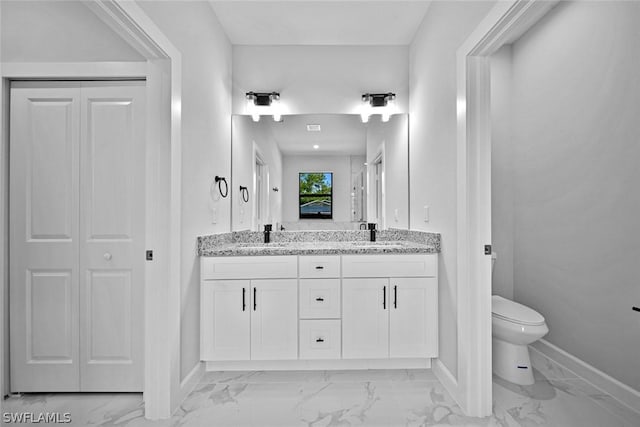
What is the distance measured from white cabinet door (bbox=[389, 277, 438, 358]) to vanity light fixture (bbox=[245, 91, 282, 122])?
5.32 ft

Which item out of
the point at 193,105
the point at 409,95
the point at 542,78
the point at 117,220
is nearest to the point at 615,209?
the point at 542,78

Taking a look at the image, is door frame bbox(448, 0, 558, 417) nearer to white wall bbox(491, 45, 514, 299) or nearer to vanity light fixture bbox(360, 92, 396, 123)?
vanity light fixture bbox(360, 92, 396, 123)

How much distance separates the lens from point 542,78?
2553 mm

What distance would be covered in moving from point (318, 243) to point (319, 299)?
2.19ft

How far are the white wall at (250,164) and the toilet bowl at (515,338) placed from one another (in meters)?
1.79

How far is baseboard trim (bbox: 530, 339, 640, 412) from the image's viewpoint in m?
1.88

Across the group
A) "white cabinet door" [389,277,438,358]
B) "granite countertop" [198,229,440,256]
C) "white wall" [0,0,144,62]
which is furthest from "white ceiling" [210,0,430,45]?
"white cabinet door" [389,277,438,358]

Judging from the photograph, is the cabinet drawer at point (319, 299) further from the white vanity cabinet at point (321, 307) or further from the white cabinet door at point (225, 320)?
the white cabinet door at point (225, 320)

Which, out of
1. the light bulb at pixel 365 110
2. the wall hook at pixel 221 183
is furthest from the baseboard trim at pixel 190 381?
the light bulb at pixel 365 110

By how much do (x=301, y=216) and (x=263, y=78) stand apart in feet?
3.83

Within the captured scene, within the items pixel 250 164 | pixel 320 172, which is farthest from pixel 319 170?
pixel 250 164

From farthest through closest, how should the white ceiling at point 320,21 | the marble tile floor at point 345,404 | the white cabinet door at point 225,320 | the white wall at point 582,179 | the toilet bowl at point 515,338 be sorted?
1. the white ceiling at point 320,21
2. the white cabinet door at point 225,320
3. the toilet bowl at point 515,338
4. the white wall at point 582,179
5. the marble tile floor at point 345,404

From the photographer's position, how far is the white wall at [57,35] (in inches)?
78.4

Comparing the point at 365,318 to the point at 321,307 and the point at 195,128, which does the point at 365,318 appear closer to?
the point at 321,307
